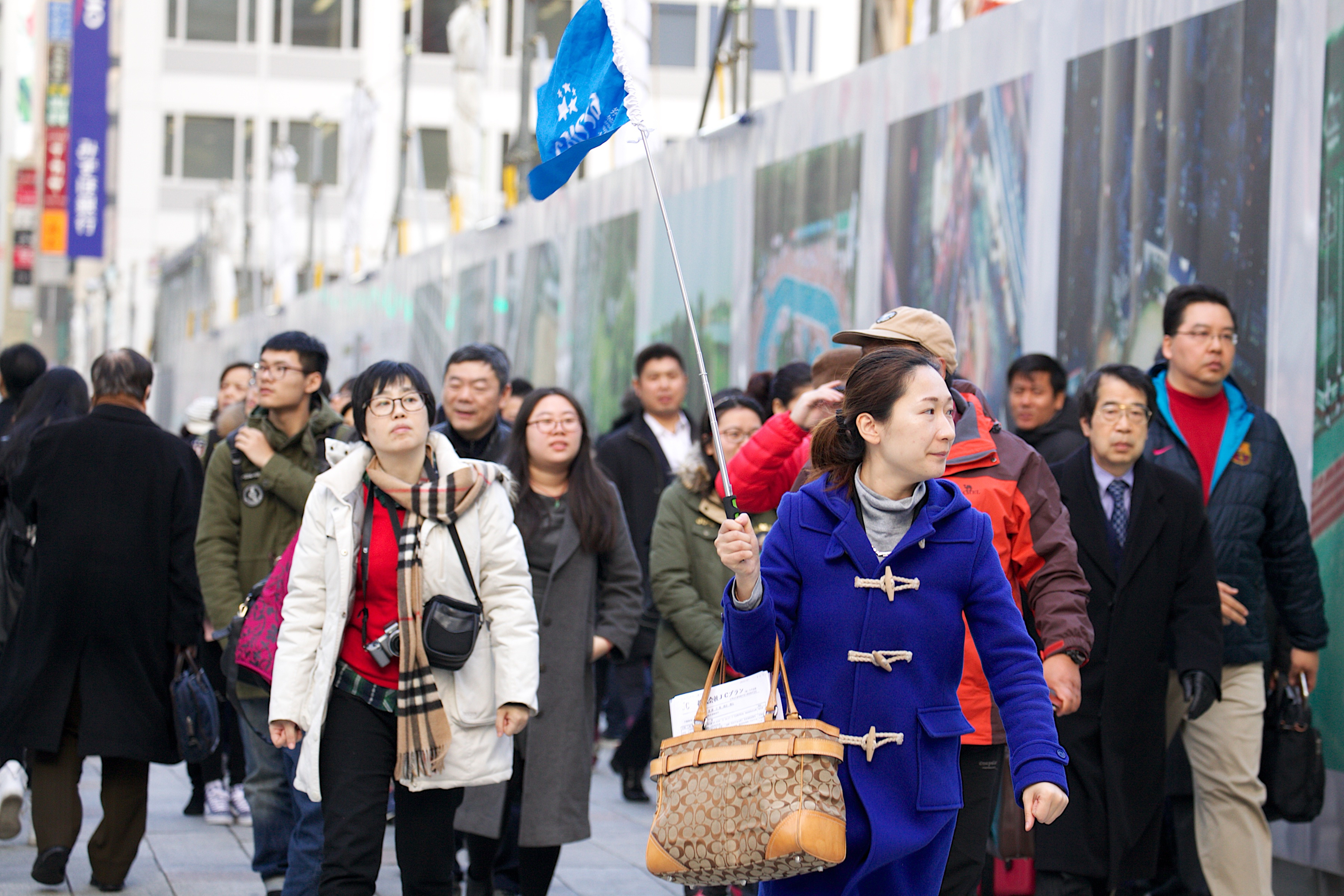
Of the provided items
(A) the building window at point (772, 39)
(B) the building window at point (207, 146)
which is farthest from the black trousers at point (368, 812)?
(B) the building window at point (207, 146)

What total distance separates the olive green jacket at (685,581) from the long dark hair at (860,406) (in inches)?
92.8

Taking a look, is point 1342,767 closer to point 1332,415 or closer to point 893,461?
point 1332,415

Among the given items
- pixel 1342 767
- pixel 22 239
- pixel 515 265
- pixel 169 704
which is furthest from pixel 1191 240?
pixel 22 239

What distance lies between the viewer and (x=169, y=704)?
680 centimetres

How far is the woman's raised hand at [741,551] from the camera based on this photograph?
12.1 feet

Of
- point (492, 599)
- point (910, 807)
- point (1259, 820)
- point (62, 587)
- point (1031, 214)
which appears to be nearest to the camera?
point (910, 807)

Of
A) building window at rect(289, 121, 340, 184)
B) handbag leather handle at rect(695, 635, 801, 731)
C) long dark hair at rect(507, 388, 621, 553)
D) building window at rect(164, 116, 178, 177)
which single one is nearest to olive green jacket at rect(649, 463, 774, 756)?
long dark hair at rect(507, 388, 621, 553)

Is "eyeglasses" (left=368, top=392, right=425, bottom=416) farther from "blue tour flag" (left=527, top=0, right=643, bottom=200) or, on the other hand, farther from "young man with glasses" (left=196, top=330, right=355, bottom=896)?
"young man with glasses" (left=196, top=330, right=355, bottom=896)

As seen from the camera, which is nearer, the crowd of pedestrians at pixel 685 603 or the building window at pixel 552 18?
the crowd of pedestrians at pixel 685 603

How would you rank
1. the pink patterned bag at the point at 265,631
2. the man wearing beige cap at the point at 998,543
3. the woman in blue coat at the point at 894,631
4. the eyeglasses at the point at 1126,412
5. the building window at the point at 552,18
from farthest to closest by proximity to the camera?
the building window at the point at 552,18, the eyeglasses at the point at 1126,412, the pink patterned bag at the point at 265,631, the man wearing beige cap at the point at 998,543, the woman in blue coat at the point at 894,631

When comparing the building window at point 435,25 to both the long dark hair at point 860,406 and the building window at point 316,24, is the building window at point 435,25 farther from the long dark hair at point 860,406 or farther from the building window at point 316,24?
the long dark hair at point 860,406

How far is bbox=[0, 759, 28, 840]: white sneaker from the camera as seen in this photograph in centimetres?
734

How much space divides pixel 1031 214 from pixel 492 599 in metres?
3.68

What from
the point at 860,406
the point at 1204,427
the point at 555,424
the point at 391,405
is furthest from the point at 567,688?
the point at 860,406
